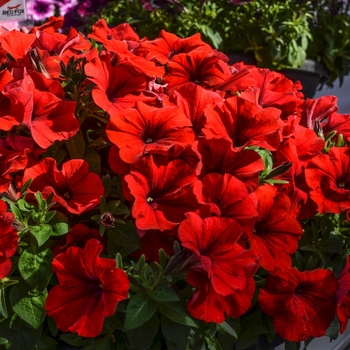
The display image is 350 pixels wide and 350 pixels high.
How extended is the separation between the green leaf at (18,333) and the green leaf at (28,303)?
0.07ft

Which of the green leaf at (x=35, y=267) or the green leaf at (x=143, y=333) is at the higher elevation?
the green leaf at (x=35, y=267)

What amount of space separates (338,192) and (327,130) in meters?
0.17

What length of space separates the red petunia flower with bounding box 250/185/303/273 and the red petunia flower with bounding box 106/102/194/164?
0.34 ft

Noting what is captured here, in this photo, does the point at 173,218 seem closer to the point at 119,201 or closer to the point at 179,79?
the point at 119,201

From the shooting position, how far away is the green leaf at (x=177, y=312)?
2.02ft

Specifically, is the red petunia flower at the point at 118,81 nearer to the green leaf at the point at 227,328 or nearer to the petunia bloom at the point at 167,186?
the petunia bloom at the point at 167,186

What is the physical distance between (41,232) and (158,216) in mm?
120

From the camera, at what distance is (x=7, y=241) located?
0.60 m

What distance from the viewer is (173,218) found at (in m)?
0.64

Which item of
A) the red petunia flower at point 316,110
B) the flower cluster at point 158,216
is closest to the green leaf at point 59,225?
the flower cluster at point 158,216

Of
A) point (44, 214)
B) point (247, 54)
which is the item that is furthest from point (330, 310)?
point (247, 54)

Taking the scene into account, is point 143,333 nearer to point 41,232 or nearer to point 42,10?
point 41,232

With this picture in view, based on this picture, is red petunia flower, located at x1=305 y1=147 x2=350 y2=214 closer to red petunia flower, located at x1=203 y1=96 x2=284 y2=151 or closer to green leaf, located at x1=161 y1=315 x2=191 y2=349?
red petunia flower, located at x1=203 y1=96 x2=284 y2=151

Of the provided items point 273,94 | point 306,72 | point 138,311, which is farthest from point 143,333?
point 306,72
